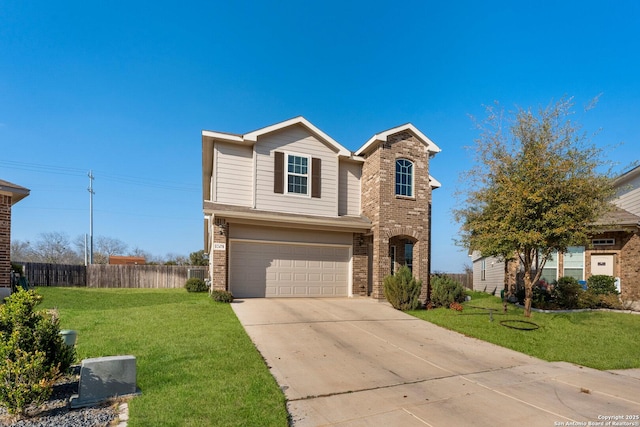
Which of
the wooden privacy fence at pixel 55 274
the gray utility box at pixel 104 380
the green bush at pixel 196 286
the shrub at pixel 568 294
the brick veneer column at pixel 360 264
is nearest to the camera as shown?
the gray utility box at pixel 104 380

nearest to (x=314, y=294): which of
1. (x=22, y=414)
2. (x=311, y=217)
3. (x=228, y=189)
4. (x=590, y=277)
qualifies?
(x=311, y=217)

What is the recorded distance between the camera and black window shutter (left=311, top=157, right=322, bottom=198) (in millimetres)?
15141

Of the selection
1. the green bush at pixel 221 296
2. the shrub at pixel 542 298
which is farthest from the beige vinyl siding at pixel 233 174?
the shrub at pixel 542 298

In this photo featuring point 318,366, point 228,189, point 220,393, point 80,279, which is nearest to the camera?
point 220,393

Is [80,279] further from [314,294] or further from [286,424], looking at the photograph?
[286,424]

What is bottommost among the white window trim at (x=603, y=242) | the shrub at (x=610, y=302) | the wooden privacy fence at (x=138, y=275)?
the wooden privacy fence at (x=138, y=275)

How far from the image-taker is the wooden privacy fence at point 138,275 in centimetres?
2339

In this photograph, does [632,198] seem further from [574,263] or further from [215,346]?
[215,346]

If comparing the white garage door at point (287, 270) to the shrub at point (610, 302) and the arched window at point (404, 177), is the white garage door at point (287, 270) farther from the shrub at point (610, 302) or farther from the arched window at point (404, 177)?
the shrub at point (610, 302)

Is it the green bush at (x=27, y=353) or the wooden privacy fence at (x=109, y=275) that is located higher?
the green bush at (x=27, y=353)

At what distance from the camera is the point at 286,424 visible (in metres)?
4.32

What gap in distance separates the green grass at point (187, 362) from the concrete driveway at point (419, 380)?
0.41 metres

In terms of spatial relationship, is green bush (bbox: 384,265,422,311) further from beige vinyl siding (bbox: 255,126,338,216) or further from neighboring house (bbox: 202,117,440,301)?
beige vinyl siding (bbox: 255,126,338,216)

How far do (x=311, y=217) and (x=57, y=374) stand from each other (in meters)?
10.6
